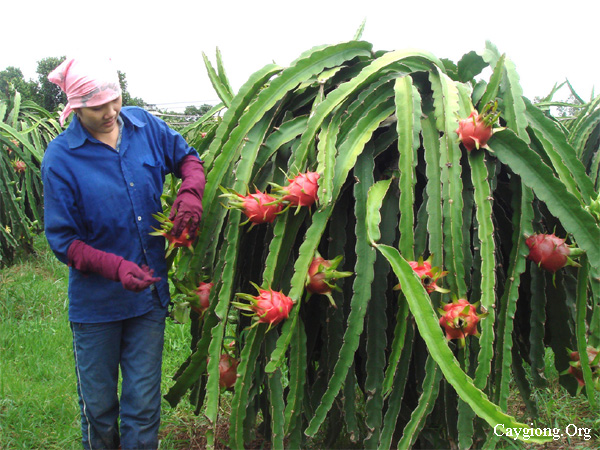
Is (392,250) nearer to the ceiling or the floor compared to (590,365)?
nearer to the ceiling

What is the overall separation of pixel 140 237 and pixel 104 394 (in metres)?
0.59

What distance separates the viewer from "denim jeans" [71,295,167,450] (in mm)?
2004

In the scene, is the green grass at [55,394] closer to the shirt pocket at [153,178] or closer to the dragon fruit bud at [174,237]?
the dragon fruit bud at [174,237]

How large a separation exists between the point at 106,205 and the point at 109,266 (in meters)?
0.24

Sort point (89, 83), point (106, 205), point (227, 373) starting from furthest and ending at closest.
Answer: point (106, 205), point (89, 83), point (227, 373)

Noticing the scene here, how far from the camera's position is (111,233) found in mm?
1940

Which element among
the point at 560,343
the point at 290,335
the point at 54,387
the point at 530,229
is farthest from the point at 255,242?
the point at 54,387

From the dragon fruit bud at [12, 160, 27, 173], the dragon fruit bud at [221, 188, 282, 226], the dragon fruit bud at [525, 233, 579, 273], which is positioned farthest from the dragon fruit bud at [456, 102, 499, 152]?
the dragon fruit bud at [12, 160, 27, 173]

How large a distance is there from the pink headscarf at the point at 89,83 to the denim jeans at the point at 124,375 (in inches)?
29.0

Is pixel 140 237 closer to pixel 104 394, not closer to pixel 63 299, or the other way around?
pixel 104 394

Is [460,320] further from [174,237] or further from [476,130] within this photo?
[174,237]

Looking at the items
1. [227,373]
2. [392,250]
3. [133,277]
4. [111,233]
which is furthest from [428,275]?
[111,233]

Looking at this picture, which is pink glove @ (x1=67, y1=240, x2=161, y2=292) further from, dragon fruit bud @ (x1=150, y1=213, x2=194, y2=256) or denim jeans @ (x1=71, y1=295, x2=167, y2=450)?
denim jeans @ (x1=71, y1=295, x2=167, y2=450)

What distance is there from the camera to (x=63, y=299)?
439cm
